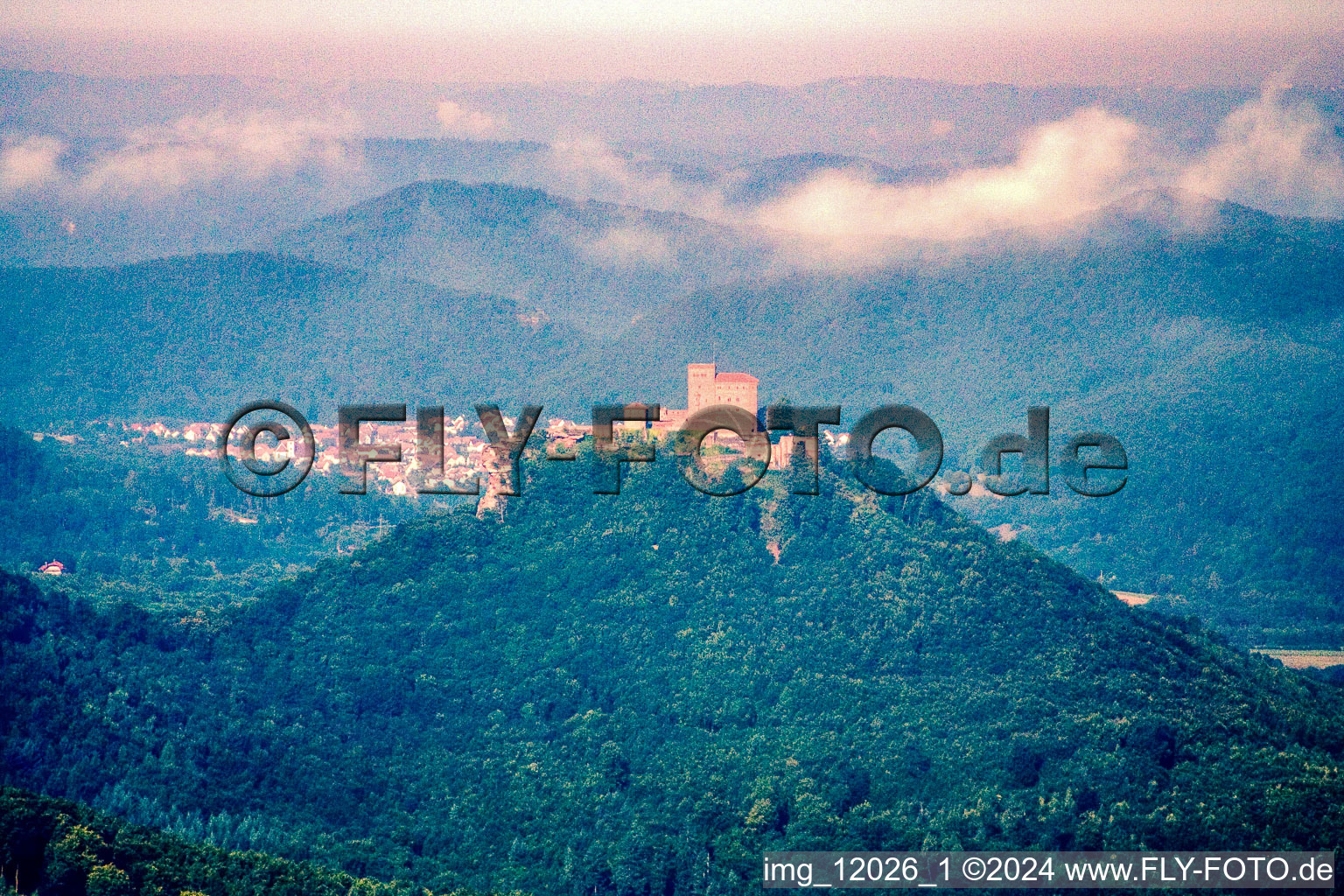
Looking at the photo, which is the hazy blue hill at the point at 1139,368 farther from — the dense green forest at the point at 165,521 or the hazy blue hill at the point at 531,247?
the hazy blue hill at the point at 531,247

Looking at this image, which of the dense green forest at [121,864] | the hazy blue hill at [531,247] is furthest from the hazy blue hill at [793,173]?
the dense green forest at [121,864]

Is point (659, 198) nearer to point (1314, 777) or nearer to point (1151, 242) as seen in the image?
point (1151, 242)

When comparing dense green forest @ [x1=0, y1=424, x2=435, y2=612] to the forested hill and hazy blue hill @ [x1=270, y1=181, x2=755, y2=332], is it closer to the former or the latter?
the forested hill

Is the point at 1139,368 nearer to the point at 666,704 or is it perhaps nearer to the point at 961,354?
the point at 961,354

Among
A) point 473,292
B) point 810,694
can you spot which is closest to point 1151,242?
point 473,292

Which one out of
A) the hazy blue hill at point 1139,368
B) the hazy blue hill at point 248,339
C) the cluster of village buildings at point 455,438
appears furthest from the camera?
Result: the hazy blue hill at point 248,339
